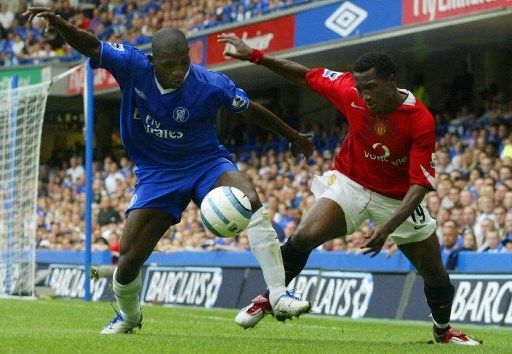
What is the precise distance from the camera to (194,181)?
913 cm

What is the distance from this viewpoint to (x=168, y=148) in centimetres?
917

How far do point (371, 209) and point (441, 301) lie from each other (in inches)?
37.3

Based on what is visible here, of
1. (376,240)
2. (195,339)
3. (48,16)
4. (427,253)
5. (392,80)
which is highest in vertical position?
(48,16)

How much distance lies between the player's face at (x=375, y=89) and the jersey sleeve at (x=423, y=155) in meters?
0.29

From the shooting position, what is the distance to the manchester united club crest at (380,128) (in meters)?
9.09

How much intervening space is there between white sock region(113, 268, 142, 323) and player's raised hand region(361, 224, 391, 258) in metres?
1.99

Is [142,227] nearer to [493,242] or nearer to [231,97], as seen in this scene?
[231,97]

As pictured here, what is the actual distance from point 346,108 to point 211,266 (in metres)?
11.3

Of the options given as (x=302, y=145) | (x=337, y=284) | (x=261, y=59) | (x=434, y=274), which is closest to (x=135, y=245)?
(x=302, y=145)

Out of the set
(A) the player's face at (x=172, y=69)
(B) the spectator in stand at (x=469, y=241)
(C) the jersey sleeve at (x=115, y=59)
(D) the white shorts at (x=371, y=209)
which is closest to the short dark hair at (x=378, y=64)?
(D) the white shorts at (x=371, y=209)

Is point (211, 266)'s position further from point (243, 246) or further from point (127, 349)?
point (127, 349)

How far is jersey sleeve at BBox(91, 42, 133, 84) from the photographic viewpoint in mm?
8852

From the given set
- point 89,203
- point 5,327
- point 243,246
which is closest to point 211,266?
point 243,246

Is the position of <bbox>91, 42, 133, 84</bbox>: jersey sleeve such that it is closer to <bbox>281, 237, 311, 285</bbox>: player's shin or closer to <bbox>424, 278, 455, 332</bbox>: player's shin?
<bbox>281, 237, 311, 285</bbox>: player's shin
